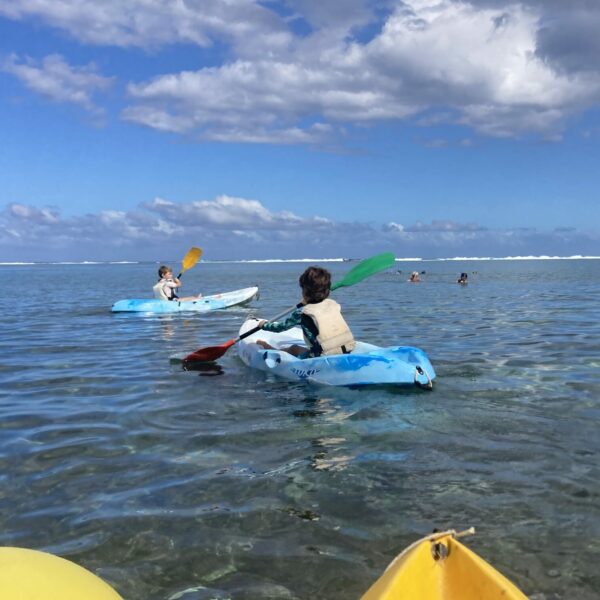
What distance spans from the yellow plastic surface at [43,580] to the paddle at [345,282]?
23.8 ft

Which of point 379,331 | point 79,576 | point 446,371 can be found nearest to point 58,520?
point 79,576

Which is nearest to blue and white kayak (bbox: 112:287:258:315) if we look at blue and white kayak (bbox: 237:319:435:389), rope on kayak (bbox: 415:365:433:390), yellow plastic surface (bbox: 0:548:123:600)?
blue and white kayak (bbox: 237:319:435:389)

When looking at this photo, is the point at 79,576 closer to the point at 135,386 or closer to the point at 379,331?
the point at 135,386

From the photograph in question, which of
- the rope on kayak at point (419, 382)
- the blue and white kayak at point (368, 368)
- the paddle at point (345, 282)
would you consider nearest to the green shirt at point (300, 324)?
the blue and white kayak at point (368, 368)

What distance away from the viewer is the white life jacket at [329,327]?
8.35 meters

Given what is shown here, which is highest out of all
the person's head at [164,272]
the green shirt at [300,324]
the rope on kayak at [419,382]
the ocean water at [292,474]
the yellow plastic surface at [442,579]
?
the person's head at [164,272]

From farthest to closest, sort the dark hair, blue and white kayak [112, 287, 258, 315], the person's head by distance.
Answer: blue and white kayak [112, 287, 258, 315] → the person's head → the dark hair

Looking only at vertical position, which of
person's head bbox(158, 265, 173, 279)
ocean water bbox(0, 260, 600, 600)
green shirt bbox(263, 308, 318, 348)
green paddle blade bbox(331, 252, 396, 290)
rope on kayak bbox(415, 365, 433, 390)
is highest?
green paddle blade bbox(331, 252, 396, 290)

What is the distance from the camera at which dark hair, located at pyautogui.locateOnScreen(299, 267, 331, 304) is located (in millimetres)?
8234

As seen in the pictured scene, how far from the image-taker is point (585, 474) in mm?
4883

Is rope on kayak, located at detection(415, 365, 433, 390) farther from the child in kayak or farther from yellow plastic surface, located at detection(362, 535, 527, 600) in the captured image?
yellow plastic surface, located at detection(362, 535, 527, 600)

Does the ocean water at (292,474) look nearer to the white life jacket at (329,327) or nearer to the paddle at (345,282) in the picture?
the paddle at (345,282)

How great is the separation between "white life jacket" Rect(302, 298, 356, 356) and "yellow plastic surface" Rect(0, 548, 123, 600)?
5899 mm

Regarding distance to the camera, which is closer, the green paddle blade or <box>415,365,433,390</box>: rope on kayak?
<box>415,365,433,390</box>: rope on kayak
